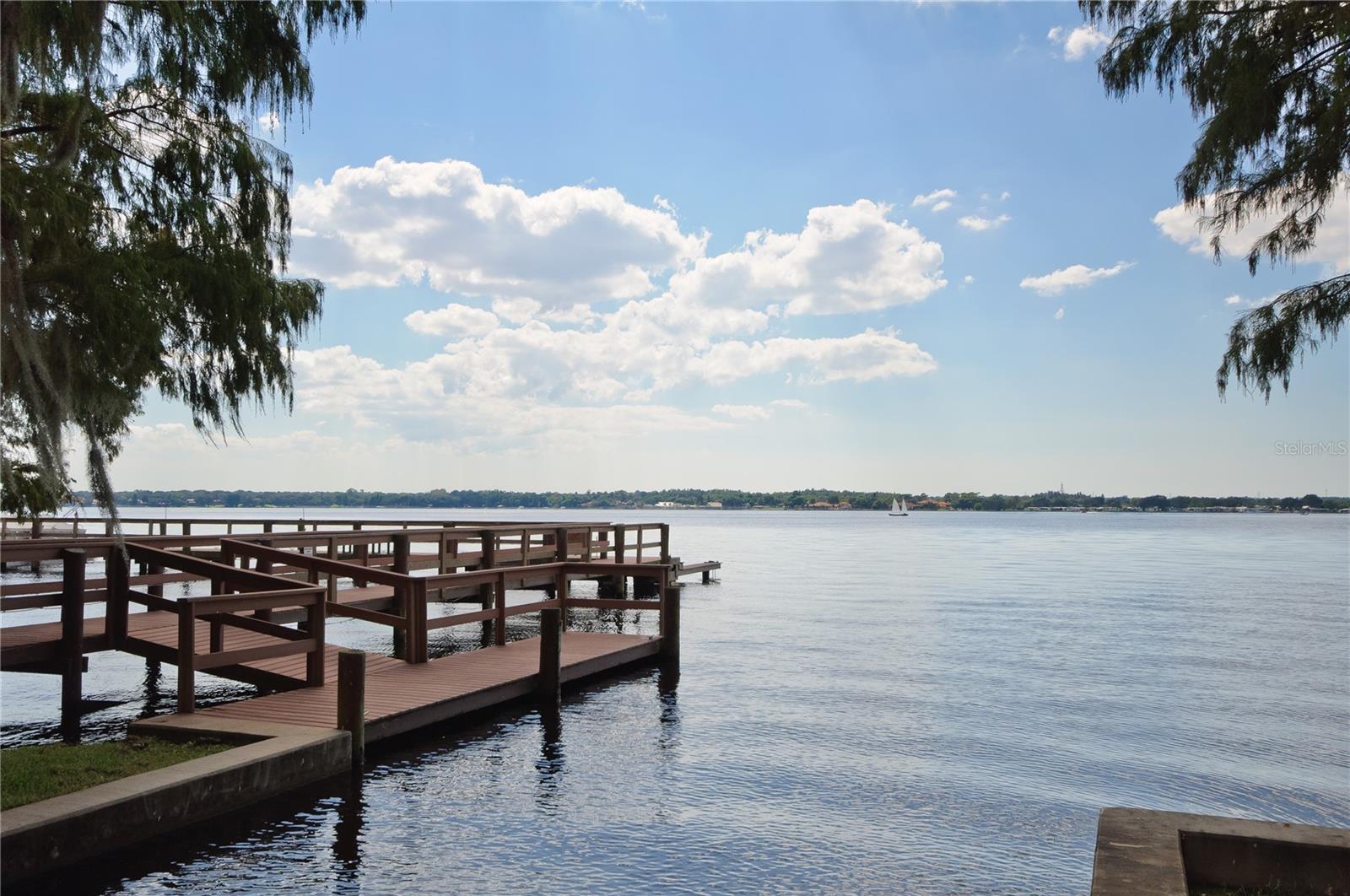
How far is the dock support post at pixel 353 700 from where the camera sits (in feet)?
32.4

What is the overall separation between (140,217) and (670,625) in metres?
11.1

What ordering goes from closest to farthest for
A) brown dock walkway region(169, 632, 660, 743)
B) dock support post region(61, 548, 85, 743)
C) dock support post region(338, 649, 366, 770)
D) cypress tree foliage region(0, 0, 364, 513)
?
cypress tree foliage region(0, 0, 364, 513), dock support post region(338, 649, 366, 770), brown dock walkway region(169, 632, 660, 743), dock support post region(61, 548, 85, 743)

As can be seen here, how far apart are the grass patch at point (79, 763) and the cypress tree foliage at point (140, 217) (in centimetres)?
212

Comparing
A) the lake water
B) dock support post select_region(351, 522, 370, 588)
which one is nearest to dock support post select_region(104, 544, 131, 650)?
the lake water

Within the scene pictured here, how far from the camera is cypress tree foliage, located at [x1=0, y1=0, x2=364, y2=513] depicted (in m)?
7.23

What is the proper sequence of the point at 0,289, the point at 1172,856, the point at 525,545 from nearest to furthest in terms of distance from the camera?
the point at 1172,856 → the point at 0,289 → the point at 525,545

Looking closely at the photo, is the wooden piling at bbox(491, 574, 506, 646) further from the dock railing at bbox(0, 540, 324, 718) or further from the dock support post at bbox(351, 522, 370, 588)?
the dock support post at bbox(351, 522, 370, 588)

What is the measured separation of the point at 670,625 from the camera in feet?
59.4

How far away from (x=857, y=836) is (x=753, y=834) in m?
0.92

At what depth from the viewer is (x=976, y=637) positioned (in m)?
24.4

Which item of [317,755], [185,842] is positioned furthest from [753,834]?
[185,842]

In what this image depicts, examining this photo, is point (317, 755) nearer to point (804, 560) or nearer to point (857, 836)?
point (857, 836)

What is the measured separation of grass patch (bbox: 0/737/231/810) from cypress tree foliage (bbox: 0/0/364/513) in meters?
2.12

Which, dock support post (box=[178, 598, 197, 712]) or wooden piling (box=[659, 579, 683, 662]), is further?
wooden piling (box=[659, 579, 683, 662])
